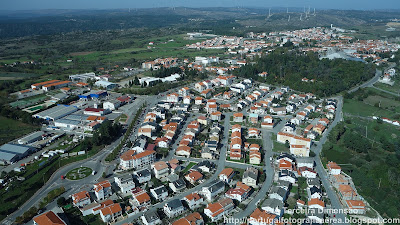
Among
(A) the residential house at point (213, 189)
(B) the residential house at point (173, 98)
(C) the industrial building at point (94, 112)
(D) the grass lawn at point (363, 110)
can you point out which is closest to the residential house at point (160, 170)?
(A) the residential house at point (213, 189)

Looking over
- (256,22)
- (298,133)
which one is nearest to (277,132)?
(298,133)

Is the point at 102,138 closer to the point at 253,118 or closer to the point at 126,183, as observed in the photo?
the point at 126,183

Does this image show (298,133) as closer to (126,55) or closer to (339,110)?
(339,110)

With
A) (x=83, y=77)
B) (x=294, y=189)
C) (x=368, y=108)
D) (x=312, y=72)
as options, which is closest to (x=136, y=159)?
(x=294, y=189)

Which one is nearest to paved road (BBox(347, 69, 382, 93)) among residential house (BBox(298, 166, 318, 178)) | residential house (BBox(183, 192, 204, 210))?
residential house (BBox(298, 166, 318, 178))

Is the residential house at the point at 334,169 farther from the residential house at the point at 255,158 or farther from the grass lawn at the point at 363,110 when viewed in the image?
the grass lawn at the point at 363,110

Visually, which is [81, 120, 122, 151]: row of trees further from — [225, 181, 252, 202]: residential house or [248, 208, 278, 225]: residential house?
[248, 208, 278, 225]: residential house
